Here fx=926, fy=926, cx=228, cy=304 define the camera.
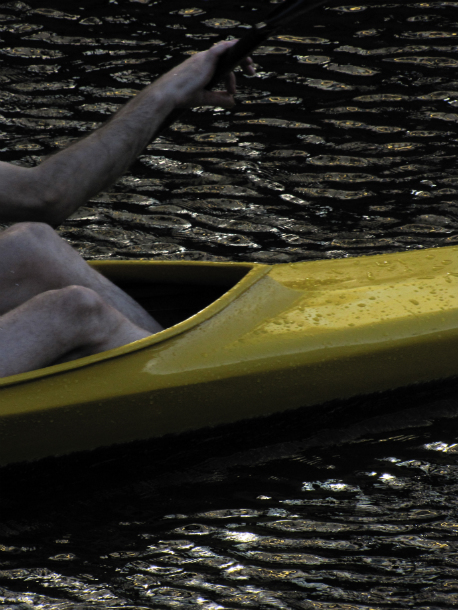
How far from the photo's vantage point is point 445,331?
2.93 metres

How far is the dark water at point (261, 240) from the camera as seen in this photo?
2.30 metres

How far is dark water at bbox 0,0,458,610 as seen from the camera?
2.30m

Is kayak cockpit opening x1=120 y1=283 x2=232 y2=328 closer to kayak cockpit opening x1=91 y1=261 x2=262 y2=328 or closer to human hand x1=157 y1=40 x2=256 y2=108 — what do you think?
kayak cockpit opening x1=91 y1=261 x2=262 y2=328

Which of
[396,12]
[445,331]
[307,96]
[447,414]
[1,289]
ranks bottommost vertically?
[447,414]

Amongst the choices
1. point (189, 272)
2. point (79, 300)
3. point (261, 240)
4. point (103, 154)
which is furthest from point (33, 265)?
point (261, 240)

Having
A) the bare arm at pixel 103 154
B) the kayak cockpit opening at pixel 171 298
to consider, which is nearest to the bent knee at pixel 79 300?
the bare arm at pixel 103 154

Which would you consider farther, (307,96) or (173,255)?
(307,96)

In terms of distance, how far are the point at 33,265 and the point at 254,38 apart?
2.89 feet

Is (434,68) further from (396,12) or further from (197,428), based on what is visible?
(197,428)

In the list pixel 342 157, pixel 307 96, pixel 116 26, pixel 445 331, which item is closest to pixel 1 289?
pixel 445 331

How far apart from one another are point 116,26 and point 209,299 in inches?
175

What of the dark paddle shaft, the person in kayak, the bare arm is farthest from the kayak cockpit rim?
the dark paddle shaft

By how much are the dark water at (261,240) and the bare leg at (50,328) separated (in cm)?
32

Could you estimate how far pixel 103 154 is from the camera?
265 centimetres
